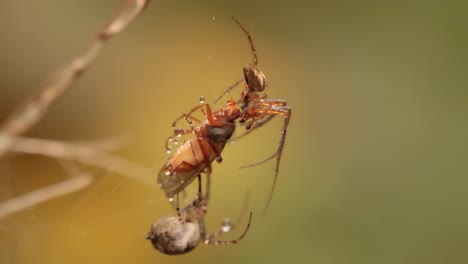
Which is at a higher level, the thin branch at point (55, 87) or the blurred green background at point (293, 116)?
the blurred green background at point (293, 116)

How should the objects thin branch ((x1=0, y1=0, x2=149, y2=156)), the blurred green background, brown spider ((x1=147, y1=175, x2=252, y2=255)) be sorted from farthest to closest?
the blurred green background
brown spider ((x1=147, y1=175, x2=252, y2=255))
thin branch ((x1=0, y1=0, x2=149, y2=156))

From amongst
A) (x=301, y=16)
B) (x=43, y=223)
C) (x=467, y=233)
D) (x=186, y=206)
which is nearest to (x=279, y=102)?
(x=186, y=206)

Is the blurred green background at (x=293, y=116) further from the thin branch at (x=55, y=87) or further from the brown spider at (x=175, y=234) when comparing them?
the thin branch at (x=55, y=87)

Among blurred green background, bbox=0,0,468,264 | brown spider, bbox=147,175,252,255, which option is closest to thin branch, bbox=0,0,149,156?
brown spider, bbox=147,175,252,255

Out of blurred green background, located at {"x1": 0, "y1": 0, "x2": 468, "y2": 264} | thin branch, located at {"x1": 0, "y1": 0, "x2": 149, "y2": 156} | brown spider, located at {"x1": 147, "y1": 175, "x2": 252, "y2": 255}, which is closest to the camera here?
thin branch, located at {"x1": 0, "y1": 0, "x2": 149, "y2": 156}

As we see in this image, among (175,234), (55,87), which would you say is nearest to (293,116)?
(175,234)

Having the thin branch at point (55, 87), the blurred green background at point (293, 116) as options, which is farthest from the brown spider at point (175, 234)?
the blurred green background at point (293, 116)

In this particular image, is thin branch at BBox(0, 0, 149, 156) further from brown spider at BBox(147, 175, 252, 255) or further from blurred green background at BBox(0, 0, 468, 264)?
blurred green background at BBox(0, 0, 468, 264)

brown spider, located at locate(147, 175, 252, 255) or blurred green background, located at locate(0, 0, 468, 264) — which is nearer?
brown spider, located at locate(147, 175, 252, 255)
